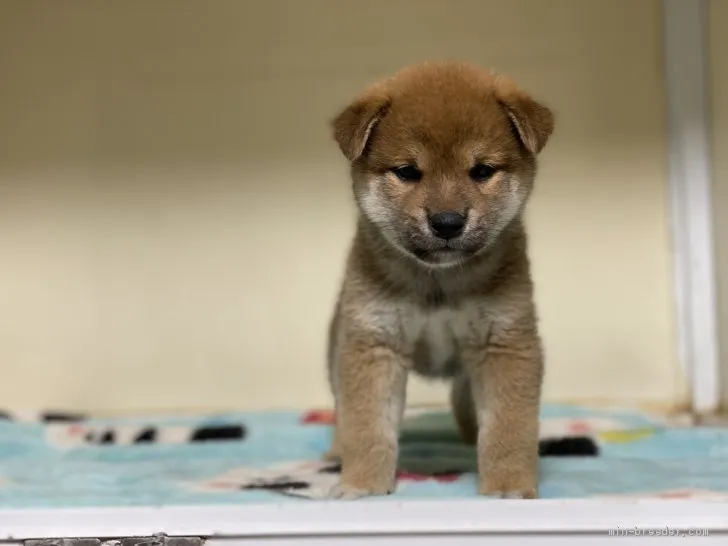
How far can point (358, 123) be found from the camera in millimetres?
1758

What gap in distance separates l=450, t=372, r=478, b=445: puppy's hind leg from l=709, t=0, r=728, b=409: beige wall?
3.28 feet

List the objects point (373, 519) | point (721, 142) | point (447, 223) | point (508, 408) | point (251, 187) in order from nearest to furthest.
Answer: point (373, 519) → point (447, 223) → point (508, 408) → point (721, 142) → point (251, 187)

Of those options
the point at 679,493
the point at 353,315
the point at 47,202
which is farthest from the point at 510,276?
Answer: the point at 47,202

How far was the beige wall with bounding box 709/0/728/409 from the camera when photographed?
104 inches

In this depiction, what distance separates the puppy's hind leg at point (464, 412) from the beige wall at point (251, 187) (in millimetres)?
678

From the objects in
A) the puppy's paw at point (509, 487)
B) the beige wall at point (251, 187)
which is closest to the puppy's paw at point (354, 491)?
the puppy's paw at point (509, 487)

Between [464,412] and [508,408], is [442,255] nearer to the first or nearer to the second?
[508,408]

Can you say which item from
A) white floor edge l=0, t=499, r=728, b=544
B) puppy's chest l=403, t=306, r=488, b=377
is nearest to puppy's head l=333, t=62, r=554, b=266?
puppy's chest l=403, t=306, r=488, b=377

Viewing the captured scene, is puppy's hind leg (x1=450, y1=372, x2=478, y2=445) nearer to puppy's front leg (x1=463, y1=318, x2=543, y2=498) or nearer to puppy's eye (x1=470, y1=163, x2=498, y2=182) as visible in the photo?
puppy's front leg (x1=463, y1=318, x2=543, y2=498)

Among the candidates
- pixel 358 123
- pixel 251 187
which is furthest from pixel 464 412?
pixel 251 187

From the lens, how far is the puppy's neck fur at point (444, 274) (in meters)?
1.83

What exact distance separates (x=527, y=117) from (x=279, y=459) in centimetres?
110

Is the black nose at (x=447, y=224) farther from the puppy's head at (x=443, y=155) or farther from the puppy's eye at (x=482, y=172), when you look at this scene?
the puppy's eye at (x=482, y=172)

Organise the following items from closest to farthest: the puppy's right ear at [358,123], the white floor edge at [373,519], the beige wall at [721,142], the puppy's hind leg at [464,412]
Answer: the white floor edge at [373,519], the puppy's right ear at [358,123], the puppy's hind leg at [464,412], the beige wall at [721,142]
